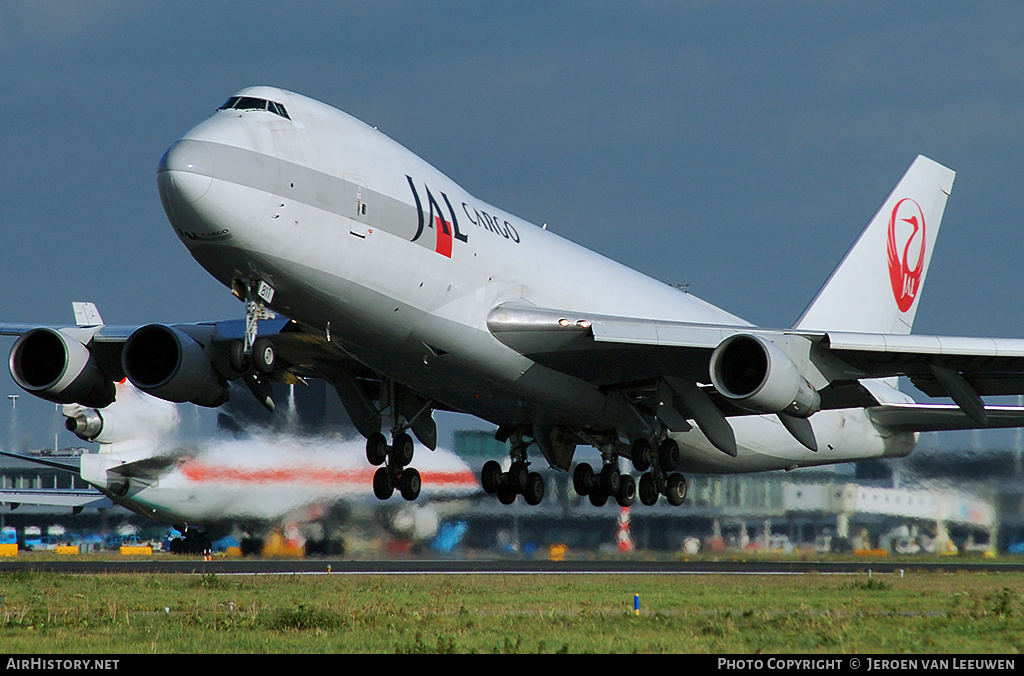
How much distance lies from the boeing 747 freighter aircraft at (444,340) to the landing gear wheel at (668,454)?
0.03m

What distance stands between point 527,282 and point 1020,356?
879 cm

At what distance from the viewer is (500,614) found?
22.8 metres

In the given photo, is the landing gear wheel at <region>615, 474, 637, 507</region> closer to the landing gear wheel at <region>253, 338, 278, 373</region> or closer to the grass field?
the grass field

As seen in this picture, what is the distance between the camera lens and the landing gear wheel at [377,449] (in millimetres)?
24891

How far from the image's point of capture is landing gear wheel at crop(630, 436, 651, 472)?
1006 inches

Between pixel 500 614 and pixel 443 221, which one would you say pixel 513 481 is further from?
pixel 443 221

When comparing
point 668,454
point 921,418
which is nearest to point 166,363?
point 668,454

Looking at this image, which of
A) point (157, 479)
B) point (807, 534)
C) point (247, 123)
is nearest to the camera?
point (247, 123)

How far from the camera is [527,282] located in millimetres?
21906

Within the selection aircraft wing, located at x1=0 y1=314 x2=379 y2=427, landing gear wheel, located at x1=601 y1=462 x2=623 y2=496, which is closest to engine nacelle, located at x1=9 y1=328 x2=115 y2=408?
aircraft wing, located at x1=0 y1=314 x2=379 y2=427

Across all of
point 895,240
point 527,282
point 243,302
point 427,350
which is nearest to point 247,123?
point 243,302

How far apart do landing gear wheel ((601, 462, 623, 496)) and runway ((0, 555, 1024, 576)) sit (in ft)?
33.3

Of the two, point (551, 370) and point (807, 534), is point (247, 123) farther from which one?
point (807, 534)

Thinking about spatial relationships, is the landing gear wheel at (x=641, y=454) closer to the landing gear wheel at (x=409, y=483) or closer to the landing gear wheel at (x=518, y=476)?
the landing gear wheel at (x=518, y=476)
